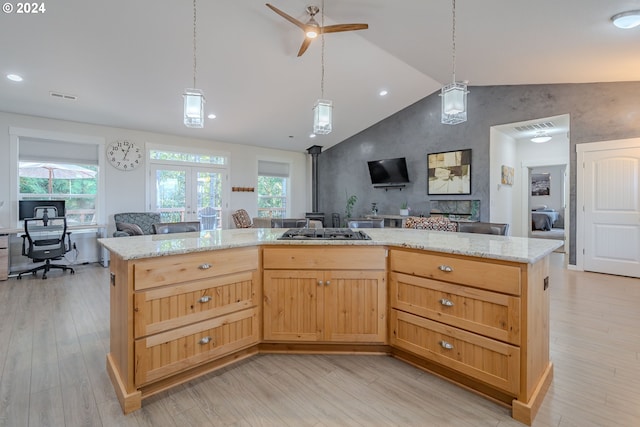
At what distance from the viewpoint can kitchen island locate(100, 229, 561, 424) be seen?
5.42 feet

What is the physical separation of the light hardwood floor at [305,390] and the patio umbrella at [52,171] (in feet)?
Answer: 11.3

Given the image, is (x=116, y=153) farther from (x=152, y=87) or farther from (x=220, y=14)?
(x=220, y=14)

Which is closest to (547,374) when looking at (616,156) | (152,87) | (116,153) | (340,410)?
(340,410)

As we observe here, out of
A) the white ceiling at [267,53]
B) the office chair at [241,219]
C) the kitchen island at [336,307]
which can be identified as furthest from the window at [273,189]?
the kitchen island at [336,307]

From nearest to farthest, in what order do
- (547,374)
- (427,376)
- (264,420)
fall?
(264,420)
(547,374)
(427,376)

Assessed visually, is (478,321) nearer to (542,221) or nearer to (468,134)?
(468,134)

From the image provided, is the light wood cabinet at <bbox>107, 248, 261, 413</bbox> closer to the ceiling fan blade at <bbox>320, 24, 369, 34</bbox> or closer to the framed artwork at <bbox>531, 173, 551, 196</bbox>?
the ceiling fan blade at <bbox>320, 24, 369, 34</bbox>

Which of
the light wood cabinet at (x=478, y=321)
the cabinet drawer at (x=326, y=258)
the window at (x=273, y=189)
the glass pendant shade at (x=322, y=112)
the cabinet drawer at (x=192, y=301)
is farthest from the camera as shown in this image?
the window at (x=273, y=189)

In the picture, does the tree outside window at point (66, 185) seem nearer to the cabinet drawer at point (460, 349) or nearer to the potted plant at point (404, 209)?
the cabinet drawer at point (460, 349)

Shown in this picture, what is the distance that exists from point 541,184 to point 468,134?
7.24m

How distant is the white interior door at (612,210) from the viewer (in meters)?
4.54

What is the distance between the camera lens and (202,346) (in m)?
1.93

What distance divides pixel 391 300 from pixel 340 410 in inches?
30.4

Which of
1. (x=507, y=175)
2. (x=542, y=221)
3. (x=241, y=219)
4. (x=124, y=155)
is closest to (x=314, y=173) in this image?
(x=241, y=219)
